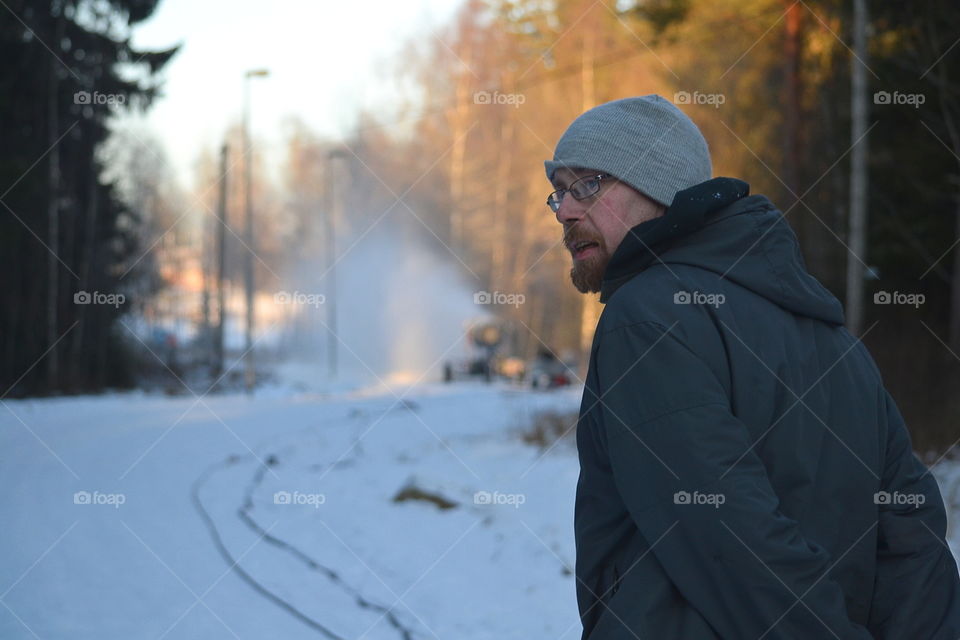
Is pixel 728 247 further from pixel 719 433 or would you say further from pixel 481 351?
pixel 481 351

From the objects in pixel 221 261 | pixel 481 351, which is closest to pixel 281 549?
pixel 221 261

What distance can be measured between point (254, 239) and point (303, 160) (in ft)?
29.6

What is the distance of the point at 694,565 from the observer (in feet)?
5.83

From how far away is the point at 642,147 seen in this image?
2.12 metres

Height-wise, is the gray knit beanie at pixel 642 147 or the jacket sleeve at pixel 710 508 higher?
the gray knit beanie at pixel 642 147

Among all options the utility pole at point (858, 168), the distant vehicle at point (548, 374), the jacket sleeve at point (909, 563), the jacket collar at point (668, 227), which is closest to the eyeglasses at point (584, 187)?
the jacket collar at point (668, 227)

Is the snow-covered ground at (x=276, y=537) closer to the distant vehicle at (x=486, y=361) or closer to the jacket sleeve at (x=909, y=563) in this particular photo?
the jacket sleeve at (x=909, y=563)

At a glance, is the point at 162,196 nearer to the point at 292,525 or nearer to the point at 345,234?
the point at 345,234

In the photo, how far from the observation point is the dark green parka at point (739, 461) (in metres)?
1.74

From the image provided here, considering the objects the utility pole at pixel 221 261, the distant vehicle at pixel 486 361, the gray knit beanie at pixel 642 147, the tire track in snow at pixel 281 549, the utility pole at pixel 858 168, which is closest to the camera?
the gray knit beanie at pixel 642 147

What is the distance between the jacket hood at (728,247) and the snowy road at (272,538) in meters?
3.96

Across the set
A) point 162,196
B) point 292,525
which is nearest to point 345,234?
point 162,196

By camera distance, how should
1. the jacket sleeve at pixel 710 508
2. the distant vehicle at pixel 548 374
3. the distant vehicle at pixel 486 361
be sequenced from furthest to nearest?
the distant vehicle at pixel 486 361, the distant vehicle at pixel 548 374, the jacket sleeve at pixel 710 508

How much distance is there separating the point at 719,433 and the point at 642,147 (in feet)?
2.21
